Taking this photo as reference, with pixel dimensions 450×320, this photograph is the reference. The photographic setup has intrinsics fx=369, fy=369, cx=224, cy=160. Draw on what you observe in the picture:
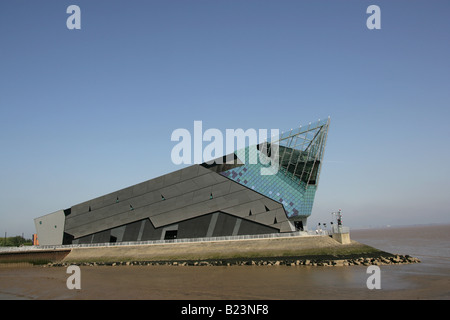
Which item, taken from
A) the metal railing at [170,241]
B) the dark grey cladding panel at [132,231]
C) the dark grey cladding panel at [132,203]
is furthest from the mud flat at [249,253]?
the dark grey cladding panel at [132,203]

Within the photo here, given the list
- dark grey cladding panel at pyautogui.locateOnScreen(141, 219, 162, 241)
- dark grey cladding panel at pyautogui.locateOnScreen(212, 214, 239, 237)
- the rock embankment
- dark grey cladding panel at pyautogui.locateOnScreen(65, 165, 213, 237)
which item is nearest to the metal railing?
dark grey cladding panel at pyautogui.locateOnScreen(141, 219, 162, 241)

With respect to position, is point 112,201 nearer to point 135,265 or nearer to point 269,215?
point 135,265

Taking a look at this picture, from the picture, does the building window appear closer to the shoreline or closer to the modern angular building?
the modern angular building

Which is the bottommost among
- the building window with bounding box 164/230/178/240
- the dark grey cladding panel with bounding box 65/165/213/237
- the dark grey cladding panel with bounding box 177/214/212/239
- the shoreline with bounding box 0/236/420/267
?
the shoreline with bounding box 0/236/420/267

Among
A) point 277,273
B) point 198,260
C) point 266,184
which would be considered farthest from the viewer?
point 266,184

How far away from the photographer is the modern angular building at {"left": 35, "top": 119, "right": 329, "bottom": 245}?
50.7 metres

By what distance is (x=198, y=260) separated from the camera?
47.6m

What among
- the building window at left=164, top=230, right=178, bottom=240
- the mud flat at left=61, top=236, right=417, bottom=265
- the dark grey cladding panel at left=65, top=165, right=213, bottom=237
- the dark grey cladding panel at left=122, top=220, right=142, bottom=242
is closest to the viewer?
the mud flat at left=61, top=236, right=417, bottom=265

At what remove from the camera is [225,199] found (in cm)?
5334

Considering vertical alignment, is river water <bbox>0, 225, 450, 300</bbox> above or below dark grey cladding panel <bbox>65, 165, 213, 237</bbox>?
below

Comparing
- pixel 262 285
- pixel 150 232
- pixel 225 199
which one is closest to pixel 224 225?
pixel 225 199
